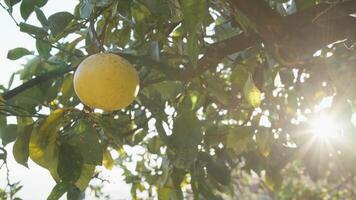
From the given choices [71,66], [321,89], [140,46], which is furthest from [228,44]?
[321,89]

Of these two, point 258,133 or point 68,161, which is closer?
point 68,161

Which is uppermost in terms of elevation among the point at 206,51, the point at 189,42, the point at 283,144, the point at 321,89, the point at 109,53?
the point at 189,42

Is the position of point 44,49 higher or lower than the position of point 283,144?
higher

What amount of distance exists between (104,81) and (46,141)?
22cm

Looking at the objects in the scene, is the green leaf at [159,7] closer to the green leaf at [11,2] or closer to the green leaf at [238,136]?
the green leaf at [11,2]

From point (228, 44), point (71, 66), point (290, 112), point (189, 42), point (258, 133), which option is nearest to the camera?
point (189, 42)

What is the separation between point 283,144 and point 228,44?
112cm

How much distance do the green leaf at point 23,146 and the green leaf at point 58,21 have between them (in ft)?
0.76

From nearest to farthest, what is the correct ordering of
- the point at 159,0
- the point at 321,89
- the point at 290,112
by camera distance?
the point at 159,0 < the point at 321,89 < the point at 290,112

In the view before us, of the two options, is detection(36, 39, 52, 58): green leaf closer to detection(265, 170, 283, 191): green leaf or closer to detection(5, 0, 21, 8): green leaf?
detection(5, 0, 21, 8): green leaf

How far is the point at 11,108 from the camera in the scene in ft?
4.16

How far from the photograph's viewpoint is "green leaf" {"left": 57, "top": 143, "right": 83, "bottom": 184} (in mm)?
1053

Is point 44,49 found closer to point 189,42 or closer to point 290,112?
point 189,42

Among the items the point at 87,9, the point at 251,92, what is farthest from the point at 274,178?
the point at 87,9
